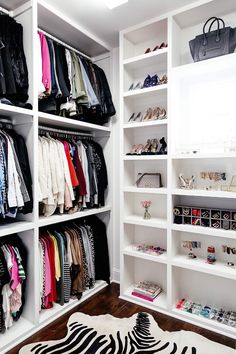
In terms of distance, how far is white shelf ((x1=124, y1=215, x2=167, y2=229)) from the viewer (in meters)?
2.27

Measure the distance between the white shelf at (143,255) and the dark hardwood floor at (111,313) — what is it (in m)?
0.45

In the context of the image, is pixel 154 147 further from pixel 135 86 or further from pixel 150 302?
pixel 150 302

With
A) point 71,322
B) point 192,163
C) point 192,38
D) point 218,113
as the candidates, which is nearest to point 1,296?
point 71,322

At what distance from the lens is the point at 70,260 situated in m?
2.36

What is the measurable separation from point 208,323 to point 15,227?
172 centimetres

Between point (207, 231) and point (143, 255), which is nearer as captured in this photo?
point (207, 231)

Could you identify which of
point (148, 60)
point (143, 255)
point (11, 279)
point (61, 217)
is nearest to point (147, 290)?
point (143, 255)

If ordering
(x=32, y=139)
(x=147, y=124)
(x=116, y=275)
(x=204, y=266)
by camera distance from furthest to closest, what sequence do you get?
1. (x=116, y=275)
2. (x=147, y=124)
3. (x=204, y=266)
4. (x=32, y=139)

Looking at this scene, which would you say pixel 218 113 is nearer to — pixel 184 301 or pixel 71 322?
pixel 184 301

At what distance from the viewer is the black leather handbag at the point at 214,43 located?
1.96m

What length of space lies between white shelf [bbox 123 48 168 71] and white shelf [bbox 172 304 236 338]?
7.53 feet

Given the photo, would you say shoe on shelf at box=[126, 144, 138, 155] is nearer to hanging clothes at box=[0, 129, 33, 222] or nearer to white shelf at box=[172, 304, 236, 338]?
hanging clothes at box=[0, 129, 33, 222]

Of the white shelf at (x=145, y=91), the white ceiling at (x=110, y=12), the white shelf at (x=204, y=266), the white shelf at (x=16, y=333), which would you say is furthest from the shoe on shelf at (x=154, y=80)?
the white shelf at (x=16, y=333)

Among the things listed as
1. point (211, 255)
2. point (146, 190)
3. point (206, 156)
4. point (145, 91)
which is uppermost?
point (145, 91)
